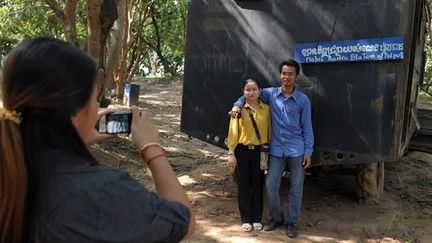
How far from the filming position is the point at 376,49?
165 inches

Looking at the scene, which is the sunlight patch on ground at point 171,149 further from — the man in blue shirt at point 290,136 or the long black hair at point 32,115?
the long black hair at point 32,115

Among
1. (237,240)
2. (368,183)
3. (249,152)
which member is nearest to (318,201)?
(368,183)

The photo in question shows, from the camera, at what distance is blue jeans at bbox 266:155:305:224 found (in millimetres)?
4621

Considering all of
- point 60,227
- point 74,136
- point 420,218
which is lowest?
point 420,218

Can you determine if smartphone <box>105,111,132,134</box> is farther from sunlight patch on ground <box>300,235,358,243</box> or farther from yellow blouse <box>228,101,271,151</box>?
sunlight patch on ground <box>300,235,358,243</box>

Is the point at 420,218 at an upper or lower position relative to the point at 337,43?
lower

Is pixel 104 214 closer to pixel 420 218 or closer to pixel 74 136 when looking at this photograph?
pixel 74 136

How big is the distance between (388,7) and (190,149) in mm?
4928

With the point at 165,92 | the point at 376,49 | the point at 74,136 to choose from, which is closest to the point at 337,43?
the point at 376,49

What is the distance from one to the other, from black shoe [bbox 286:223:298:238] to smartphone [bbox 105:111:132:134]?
328 centimetres

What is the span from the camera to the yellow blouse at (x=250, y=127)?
468cm

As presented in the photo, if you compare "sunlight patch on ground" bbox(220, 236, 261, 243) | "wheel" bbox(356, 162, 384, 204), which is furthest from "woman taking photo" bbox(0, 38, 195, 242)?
"wheel" bbox(356, 162, 384, 204)

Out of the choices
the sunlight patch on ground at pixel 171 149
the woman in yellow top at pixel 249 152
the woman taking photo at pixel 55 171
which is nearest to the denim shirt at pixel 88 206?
the woman taking photo at pixel 55 171

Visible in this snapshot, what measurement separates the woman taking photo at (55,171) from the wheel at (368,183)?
15.0ft
